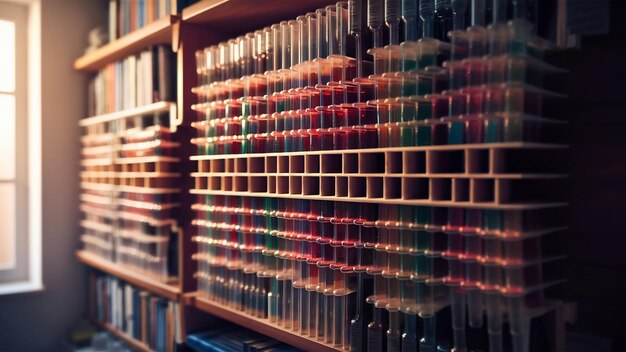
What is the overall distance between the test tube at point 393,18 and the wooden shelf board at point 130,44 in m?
0.83

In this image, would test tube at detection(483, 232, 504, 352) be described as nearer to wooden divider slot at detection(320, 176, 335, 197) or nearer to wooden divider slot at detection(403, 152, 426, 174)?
wooden divider slot at detection(403, 152, 426, 174)

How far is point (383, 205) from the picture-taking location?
1081mm

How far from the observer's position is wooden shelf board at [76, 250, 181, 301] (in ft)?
5.62

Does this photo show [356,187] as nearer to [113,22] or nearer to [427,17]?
[427,17]

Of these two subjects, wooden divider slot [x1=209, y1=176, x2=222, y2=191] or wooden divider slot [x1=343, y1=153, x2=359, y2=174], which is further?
wooden divider slot [x1=209, y1=176, x2=222, y2=191]

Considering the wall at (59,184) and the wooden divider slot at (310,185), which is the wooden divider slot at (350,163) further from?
the wall at (59,184)

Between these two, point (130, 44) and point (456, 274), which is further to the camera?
point (130, 44)

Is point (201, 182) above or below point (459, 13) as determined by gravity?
below

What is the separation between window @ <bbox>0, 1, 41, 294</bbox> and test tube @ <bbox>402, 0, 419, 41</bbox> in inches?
79.1

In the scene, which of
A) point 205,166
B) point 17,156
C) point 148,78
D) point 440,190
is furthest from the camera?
point 17,156

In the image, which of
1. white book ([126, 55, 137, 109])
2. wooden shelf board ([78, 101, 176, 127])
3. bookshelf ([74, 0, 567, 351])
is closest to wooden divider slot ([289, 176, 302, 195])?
bookshelf ([74, 0, 567, 351])

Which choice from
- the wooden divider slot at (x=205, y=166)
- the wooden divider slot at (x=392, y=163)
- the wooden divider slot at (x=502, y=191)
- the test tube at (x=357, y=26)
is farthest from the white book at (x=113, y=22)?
the wooden divider slot at (x=502, y=191)

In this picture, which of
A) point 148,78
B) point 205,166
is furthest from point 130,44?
point 205,166

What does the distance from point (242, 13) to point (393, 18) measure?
1.92 feet
